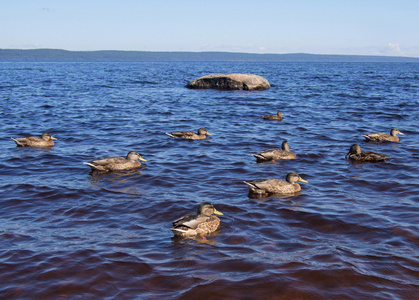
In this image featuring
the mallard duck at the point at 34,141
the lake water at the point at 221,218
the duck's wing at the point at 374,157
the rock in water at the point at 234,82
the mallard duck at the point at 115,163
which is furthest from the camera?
the rock in water at the point at 234,82

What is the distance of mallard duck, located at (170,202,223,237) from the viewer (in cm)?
756

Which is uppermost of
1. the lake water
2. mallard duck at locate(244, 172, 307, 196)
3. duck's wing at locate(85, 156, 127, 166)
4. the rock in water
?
the rock in water

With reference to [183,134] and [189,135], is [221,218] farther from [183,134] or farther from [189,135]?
[183,134]

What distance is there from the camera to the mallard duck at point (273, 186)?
394 inches

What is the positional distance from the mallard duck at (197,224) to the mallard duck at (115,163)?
4701mm

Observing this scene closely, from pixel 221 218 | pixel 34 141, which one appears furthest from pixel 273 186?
pixel 34 141

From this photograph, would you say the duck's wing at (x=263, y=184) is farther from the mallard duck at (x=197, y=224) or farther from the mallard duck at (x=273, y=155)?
the mallard duck at (x=273, y=155)

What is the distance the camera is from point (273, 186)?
10172 millimetres

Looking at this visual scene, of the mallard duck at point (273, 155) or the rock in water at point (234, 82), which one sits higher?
the rock in water at point (234, 82)

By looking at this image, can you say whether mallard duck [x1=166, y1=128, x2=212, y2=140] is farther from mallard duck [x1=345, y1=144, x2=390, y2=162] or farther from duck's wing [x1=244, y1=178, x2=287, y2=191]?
duck's wing [x1=244, y1=178, x2=287, y2=191]

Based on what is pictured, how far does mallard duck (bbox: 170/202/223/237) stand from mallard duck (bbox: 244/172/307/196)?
2.06 meters

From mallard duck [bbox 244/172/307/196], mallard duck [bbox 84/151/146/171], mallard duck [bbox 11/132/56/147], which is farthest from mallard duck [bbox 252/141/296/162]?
mallard duck [bbox 11/132/56/147]

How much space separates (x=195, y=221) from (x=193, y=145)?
8319mm

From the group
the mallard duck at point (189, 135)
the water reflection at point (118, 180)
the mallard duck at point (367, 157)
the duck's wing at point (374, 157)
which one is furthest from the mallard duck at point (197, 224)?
the mallard duck at point (189, 135)
